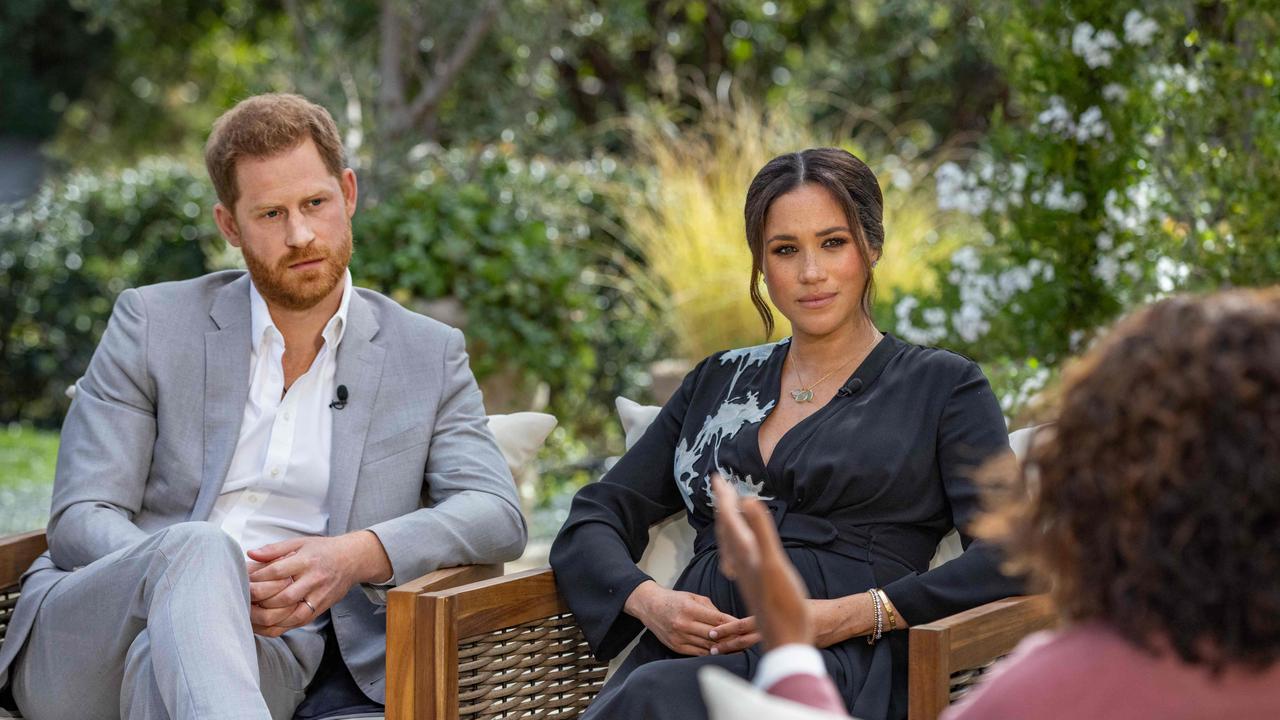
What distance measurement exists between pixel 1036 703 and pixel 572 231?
18.9 feet

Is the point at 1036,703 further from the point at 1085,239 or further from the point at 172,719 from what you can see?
the point at 1085,239

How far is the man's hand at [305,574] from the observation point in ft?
7.95

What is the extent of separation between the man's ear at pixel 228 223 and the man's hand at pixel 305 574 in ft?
2.25

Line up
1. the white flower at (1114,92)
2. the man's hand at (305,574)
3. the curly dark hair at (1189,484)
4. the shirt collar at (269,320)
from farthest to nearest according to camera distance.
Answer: the white flower at (1114,92)
the shirt collar at (269,320)
the man's hand at (305,574)
the curly dark hair at (1189,484)

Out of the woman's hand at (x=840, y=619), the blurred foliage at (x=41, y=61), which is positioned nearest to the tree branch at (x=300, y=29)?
the woman's hand at (x=840, y=619)

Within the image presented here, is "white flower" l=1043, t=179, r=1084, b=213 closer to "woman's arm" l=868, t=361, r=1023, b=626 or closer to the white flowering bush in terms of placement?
the white flowering bush

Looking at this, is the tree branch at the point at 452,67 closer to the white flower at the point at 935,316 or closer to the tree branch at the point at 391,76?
the tree branch at the point at 391,76

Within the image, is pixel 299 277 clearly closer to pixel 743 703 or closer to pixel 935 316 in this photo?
pixel 743 703

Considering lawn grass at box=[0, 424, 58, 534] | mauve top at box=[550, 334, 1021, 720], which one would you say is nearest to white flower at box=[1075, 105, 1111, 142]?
mauve top at box=[550, 334, 1021, 720]

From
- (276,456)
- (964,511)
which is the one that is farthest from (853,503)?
(276,456)

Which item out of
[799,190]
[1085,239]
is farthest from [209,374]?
[1085,239]

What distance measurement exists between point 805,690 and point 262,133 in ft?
6.18

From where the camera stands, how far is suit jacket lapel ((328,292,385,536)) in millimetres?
2701

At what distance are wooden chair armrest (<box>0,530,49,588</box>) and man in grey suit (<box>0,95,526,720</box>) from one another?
0.10 m
